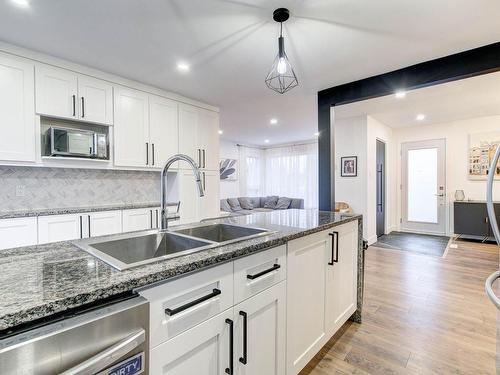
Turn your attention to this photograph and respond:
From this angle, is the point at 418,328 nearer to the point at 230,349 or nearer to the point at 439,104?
the point at 230,349

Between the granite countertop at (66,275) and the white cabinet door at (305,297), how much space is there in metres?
0.34

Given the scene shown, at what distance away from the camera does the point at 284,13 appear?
1958 millimetres

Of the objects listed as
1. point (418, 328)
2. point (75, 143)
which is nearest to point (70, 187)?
point (75, 143)

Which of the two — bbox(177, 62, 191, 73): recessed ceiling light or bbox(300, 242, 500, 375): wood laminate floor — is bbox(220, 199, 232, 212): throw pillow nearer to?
bbox(300, 242, 500, 375): wood laminate floor

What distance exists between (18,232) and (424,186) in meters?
7.13

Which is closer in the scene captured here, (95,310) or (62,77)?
(95,310)

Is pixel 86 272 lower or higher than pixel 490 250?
higher

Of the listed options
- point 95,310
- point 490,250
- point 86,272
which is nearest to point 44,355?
point 95,310

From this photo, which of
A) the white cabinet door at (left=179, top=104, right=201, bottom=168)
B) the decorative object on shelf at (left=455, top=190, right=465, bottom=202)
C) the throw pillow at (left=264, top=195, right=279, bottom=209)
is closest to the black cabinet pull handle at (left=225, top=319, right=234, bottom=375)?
the white cabinet door at (left=179, top=104, right=201, bottom=168)

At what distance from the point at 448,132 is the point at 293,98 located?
3998 mm

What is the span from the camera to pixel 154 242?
1.45 metres

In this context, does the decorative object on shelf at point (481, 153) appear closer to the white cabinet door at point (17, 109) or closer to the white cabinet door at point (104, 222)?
the white cabinet door at point (104, 222)

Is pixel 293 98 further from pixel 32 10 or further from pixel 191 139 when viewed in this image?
pixel 32 10

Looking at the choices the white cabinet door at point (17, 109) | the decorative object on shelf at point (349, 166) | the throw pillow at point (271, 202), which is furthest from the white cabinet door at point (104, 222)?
the throw pillow at point (271, 202)
